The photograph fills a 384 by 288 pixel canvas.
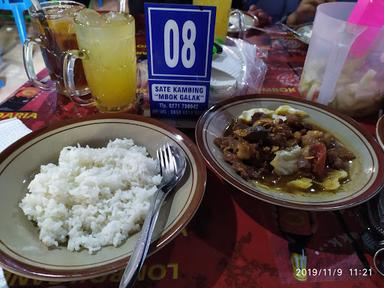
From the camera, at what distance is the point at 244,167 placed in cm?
99

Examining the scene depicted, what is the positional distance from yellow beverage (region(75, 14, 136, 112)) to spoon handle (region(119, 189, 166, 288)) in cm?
62

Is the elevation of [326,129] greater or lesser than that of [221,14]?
lesser

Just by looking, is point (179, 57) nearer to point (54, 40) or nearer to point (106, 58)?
point (106, 58)

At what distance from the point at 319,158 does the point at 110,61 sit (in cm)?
87

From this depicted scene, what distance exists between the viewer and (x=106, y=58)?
1.23 m

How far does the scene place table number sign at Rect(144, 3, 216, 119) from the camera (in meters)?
1.06

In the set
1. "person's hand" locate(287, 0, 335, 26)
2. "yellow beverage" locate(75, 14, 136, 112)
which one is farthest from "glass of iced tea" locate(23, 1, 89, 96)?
"person's hand" locate(287, 0, 335, 26)

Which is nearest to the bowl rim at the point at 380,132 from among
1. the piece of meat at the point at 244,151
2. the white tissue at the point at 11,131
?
the piece of meat at the point at 244,151

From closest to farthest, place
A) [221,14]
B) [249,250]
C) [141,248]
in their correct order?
[141,248] → [249,250] → [221,14]

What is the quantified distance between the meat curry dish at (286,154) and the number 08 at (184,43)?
0.30 m

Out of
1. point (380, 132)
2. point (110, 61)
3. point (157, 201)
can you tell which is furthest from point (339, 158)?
point (110, 61)

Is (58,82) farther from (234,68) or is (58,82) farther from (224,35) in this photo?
(224,35)

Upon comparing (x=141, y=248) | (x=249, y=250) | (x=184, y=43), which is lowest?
(x=249, y=250)
